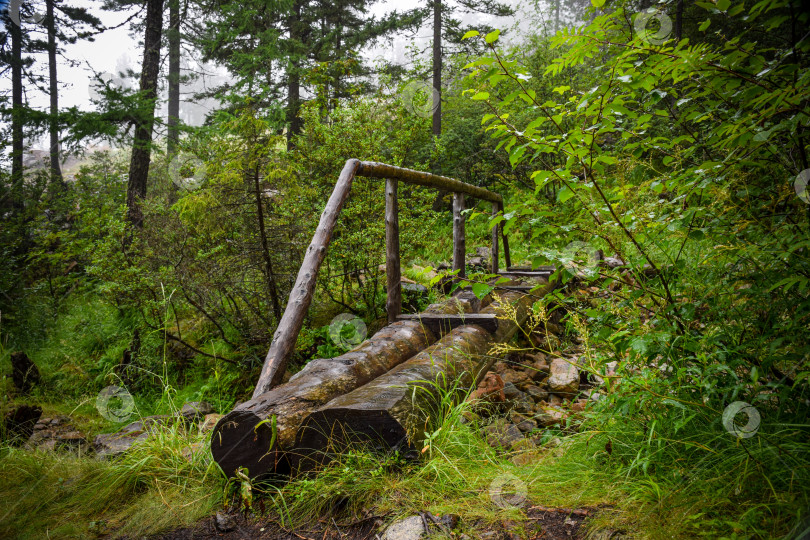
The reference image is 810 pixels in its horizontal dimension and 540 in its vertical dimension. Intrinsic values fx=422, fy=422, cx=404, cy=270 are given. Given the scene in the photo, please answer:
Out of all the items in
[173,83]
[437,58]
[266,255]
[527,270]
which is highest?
[173,83]

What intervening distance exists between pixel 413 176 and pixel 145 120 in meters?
7.17

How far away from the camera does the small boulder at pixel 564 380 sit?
3.64 m

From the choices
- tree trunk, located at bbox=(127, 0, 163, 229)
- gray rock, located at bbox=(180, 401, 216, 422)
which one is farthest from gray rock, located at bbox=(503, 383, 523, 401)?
tree trunk, located at bbox=(127, 0, 163, 229)

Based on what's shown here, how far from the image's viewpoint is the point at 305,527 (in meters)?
1.93

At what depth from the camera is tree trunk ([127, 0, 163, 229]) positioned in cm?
838

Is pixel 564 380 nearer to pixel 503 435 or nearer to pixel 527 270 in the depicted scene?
pixel 503 435

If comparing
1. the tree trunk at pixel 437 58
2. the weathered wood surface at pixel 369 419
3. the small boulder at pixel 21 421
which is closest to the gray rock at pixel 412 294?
the weathered wood surface at pixel 369 419

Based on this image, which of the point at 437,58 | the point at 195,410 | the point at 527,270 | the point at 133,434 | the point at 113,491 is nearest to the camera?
the point at 113,491

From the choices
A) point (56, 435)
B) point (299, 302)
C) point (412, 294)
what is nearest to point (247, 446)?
point (299, 302)

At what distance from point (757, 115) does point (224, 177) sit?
14.3 ft

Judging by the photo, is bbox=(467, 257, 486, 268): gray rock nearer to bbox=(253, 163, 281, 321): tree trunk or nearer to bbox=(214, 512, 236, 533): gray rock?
bbox=(253, 163, 281, 321): tree trunk

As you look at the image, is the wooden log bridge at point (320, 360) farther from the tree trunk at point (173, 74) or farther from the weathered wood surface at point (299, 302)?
the tree trunk at point (173, 74)

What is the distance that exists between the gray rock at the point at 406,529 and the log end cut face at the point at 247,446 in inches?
28.2

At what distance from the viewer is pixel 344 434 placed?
2092 millimetres
